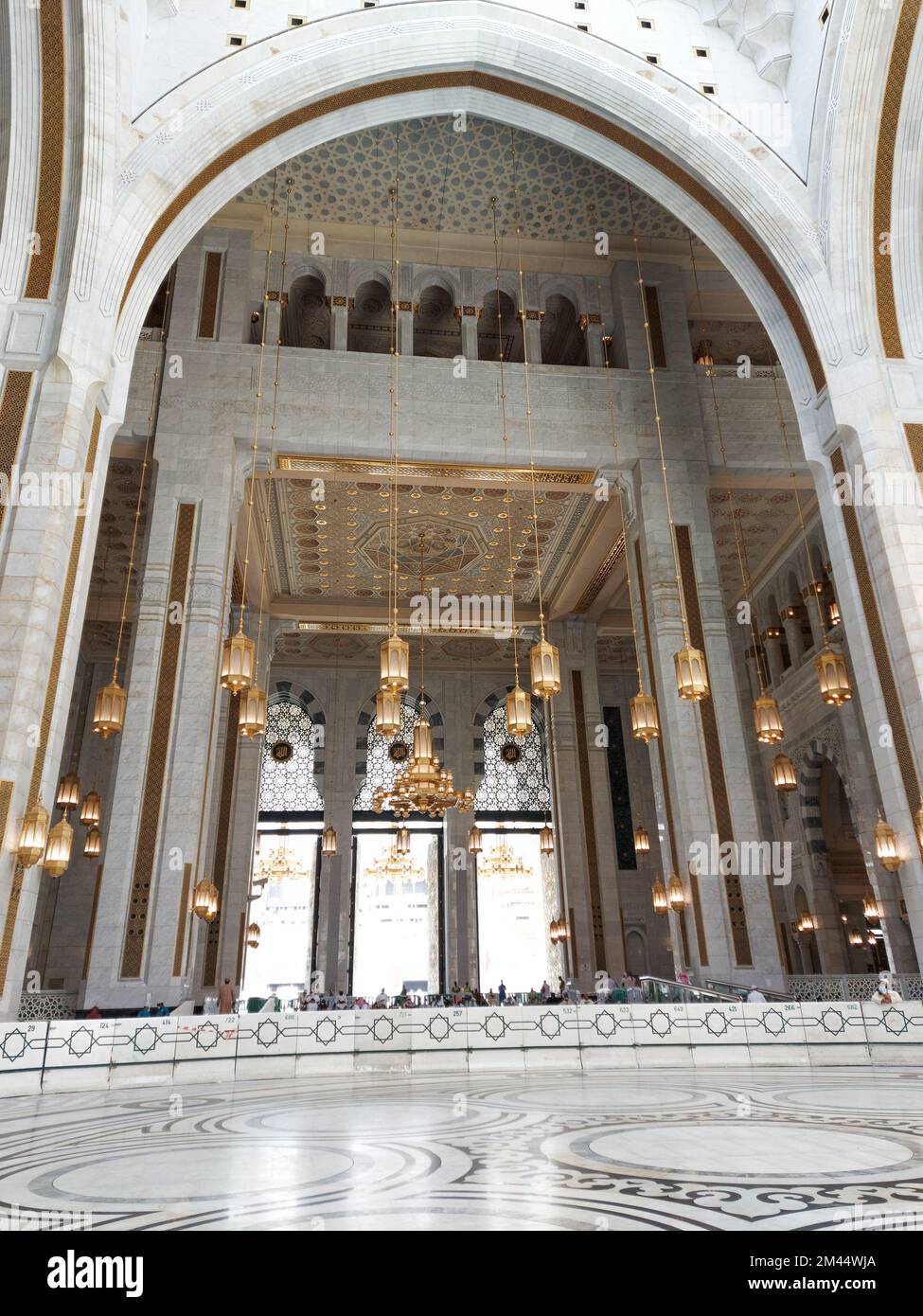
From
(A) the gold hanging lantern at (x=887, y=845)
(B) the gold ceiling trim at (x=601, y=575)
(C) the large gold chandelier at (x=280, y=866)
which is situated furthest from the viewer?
(C) the large gold chandelier at (x=280, y=866)

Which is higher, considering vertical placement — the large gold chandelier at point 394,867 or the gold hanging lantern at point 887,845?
the large gold chandelier at point 394,867

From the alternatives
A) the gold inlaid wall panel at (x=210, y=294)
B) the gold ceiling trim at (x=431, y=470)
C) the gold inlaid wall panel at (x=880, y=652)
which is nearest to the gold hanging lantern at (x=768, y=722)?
the gold inlaid wall panel at (x=880, y=652)

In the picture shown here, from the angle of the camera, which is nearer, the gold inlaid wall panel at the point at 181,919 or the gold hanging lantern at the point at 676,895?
the gold inlaid wall panel at the point at 181,919

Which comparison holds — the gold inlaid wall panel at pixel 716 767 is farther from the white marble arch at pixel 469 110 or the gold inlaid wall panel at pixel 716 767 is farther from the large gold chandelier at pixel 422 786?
the large gold chandelier at pixel 422 786

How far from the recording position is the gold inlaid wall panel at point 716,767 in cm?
881

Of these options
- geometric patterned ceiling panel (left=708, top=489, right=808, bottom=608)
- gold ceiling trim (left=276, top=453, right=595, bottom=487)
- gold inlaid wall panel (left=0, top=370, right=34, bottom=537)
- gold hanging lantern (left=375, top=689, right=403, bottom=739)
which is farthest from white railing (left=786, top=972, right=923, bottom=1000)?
gold inlaid wall panel (left=0, top=370, right=34, bottom=537)

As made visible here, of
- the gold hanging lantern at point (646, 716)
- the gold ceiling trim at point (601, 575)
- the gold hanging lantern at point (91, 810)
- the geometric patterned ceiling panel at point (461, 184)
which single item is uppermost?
the geometric patterned ceiling panel at point (461, 184)

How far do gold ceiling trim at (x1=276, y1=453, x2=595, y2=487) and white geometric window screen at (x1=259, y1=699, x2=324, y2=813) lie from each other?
8.40 meters

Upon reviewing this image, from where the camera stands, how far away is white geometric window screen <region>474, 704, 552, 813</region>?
60.4 feet

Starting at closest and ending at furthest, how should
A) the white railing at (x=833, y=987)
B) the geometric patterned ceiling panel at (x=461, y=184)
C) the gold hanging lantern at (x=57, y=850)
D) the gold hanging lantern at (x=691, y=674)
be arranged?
the gold hanging lantern at (x=57, y=850) → the gold hanging lantern at (x=691, y=674) → the white railing at (x=833, y=987) → the geometric patterned ceiling panel at (x=461, y=184)

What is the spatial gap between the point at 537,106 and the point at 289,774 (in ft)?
43.8

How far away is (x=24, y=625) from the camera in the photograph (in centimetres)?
591

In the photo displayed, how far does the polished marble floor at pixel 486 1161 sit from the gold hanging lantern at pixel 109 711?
4.02m
